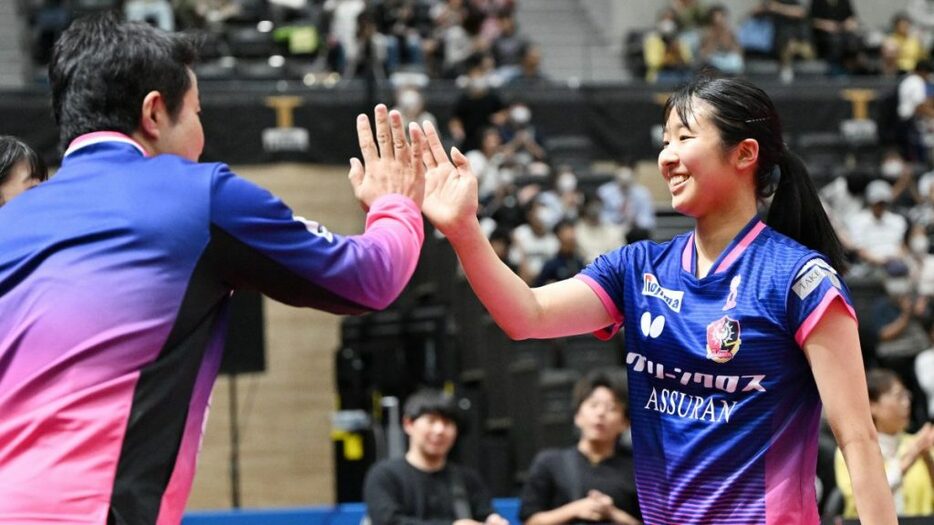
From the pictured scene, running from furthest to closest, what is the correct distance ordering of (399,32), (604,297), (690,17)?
(690,17) < (399,32) < (604,297)

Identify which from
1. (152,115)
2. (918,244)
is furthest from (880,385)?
(918,244)

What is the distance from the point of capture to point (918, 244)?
1418 cm

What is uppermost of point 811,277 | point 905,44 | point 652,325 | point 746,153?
point 905,44

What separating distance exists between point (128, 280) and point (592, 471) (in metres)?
4.72

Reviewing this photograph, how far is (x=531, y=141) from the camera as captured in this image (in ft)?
51.0

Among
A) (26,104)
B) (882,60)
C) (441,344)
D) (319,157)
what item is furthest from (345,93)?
(882,60)

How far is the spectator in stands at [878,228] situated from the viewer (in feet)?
47.8

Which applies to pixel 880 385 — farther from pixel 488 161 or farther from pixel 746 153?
pixel 488 161

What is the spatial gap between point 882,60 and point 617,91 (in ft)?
13.7

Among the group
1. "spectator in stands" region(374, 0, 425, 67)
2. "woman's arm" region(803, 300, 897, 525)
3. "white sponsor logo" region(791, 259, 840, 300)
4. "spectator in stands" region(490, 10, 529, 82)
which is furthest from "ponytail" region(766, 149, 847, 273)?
"spectator in stands" region(374, 0, 425, 67)

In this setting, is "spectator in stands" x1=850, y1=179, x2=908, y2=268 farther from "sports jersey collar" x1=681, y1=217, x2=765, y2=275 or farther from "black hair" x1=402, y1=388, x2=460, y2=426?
"sports jersey collar" x1=681, y1=217, x2=765, y2=275

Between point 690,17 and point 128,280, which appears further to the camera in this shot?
point 690,17

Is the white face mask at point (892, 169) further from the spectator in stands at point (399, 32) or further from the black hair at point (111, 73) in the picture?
the black hair at point (111, 73)

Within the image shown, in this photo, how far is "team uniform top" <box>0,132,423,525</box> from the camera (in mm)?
2670
